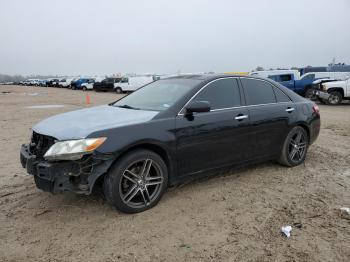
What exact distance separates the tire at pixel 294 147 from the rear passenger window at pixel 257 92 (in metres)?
0.70

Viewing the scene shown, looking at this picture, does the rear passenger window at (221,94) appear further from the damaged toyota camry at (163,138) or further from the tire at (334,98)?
the tire at (334,98)

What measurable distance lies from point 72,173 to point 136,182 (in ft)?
2.36

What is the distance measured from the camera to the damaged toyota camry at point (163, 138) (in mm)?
3412

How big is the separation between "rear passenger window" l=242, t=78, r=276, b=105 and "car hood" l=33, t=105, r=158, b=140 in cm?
165

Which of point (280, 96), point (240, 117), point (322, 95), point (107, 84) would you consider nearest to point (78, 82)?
point (107, 84)

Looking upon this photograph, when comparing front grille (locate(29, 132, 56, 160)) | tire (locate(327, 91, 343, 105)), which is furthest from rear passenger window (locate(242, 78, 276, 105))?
tire (locate(327, 91, 343, 105))

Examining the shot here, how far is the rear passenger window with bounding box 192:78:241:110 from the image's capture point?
438 centimetres

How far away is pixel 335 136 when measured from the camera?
26.6ft

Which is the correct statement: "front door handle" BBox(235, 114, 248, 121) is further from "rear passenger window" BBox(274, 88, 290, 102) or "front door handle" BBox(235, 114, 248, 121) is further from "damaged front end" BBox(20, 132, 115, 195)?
"damaged front end" BBox(20, 132, 115, 195)

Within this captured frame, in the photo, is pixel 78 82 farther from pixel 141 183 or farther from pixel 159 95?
pixel 141 183

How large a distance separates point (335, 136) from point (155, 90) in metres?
5.47

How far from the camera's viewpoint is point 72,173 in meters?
3.40

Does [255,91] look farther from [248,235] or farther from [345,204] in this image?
[248,235]

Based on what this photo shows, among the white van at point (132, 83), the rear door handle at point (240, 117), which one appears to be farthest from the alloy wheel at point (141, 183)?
the white van at point (132, 83)
